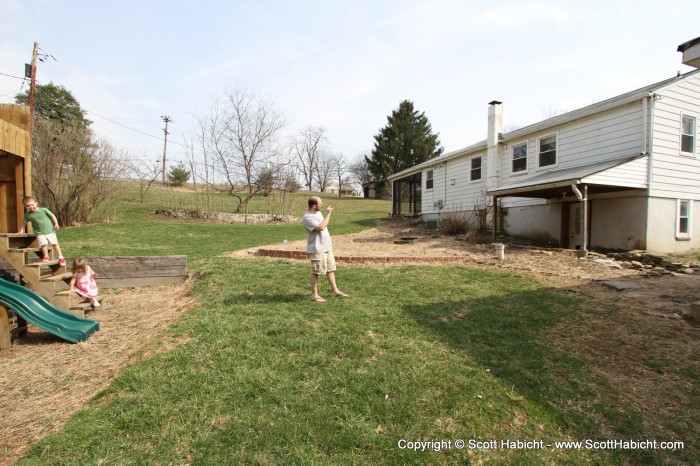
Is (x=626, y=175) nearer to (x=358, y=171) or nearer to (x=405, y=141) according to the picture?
(x=405, y=141)

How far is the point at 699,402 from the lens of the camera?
2883mm

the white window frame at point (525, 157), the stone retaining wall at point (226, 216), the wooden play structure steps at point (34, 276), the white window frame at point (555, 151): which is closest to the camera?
the wooden play structure steps at point (34, 276)

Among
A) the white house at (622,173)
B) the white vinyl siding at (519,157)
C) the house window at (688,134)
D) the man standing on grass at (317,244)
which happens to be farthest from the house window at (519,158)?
the man standing on grass at (317,244)

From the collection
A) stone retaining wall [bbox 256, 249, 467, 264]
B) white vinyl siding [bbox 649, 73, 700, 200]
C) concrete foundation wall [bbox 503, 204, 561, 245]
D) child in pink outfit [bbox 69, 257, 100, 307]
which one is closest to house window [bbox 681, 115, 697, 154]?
white vinyl siding [bbox 649, 73, 700, 200]

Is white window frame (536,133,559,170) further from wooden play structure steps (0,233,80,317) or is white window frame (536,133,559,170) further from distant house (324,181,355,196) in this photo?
distant house (324,181,355,196)

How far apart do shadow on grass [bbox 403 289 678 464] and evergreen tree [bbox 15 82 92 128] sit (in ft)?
111

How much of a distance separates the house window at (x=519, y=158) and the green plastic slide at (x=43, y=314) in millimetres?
14400

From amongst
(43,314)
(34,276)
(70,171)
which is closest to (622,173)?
(43,314)

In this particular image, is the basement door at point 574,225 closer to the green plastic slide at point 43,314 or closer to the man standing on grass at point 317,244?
the man standing on grass at point 317,244

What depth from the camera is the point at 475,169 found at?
52.9 feet

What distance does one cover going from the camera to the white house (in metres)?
9.67

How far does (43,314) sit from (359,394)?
13.5 feet

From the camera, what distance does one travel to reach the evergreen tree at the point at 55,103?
28.2 m

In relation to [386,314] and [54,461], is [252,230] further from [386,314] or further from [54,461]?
[54,461]
